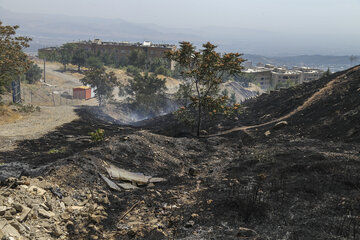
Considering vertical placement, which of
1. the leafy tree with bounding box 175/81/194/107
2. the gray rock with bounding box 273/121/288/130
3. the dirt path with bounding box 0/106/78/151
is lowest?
the dirt path with bounding box 0/106/78/151

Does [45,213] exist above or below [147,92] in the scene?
above

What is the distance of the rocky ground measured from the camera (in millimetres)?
8383

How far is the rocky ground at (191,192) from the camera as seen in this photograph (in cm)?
838

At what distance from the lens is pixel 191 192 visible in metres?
12.1

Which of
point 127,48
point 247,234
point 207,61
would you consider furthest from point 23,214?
point 127,48

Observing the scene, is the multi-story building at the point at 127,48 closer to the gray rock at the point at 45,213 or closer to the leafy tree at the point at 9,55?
the leafy tree at the point at 9,55

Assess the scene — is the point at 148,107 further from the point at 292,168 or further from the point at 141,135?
the point at 292,168

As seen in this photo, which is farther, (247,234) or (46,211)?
(46,211)

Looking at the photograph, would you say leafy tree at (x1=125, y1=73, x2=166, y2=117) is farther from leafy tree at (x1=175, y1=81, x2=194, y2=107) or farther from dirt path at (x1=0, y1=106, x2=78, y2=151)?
leafy tree at (x1=175, y1=81, x2=194, y2=107)

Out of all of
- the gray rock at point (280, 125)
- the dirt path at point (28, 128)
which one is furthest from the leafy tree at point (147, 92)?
the gray rock at point (280, 125)

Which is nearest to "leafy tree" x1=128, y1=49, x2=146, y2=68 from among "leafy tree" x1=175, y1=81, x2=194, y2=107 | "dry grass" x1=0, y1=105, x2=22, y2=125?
"leafy tree" x1=175, y1=81, x2=194, y2=107

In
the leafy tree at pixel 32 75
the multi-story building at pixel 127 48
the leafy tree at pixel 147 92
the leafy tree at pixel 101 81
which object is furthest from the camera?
the multi-story building at pixel 127 48

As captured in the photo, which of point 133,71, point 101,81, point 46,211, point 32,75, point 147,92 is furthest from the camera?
point 133,71

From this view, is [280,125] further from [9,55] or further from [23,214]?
[9,55]
